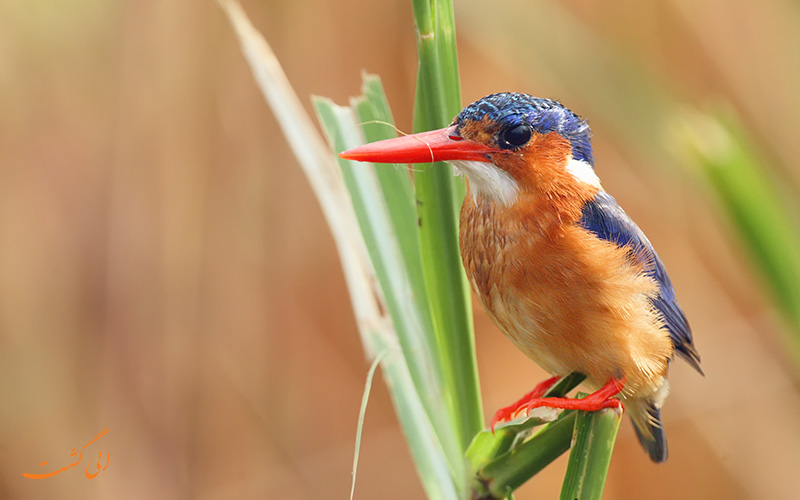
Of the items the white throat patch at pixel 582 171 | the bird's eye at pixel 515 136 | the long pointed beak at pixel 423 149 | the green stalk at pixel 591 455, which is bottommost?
the green stalk at pixel 591 455

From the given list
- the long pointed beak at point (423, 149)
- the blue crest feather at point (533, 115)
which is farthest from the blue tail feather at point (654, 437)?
the long pointed beak at point (423, 149)

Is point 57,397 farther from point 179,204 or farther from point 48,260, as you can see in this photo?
point 179,204

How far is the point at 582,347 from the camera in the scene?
1.17 m

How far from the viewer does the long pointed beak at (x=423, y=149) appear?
3.03 ft

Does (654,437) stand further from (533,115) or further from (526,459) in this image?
(533,115)

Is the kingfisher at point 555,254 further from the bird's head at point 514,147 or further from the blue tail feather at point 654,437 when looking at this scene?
the blue tail feather at point 654,437

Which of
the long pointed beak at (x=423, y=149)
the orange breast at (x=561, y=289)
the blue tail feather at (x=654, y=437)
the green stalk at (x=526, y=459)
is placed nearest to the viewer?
the long pointed beak at (x=423, y=149)

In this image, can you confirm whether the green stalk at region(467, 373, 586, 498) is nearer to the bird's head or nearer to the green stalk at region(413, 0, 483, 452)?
the green stalk at region(413, 0, 483, 452)

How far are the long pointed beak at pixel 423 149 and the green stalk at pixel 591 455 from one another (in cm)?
41

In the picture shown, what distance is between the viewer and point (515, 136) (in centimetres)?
113

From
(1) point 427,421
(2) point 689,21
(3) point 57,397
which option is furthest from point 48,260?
(2) point 689,21

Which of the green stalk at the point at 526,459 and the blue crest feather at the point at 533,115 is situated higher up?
the blue crest feather at the point at 533,115

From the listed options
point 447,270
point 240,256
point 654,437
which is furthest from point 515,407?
point 240,256

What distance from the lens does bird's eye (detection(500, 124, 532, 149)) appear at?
1.12 meters
